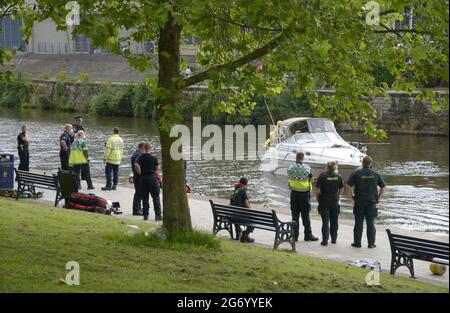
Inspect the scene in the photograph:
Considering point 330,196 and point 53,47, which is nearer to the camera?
point 330,196

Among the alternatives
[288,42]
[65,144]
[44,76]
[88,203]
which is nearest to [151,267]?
[288,42]

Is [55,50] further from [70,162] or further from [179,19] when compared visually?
[179,19]

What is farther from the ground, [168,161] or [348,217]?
[168,161]

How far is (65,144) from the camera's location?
23.0 m

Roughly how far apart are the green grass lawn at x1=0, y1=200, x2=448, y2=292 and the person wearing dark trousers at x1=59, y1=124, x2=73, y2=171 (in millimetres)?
7860

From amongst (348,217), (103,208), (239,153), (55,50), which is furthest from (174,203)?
(55,50)

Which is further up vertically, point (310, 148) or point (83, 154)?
point (83, 154)

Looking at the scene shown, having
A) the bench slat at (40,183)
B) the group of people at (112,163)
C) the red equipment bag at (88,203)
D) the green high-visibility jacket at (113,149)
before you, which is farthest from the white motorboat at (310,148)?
the red equipment bag at (88,203)

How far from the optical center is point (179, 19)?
10.4 metres

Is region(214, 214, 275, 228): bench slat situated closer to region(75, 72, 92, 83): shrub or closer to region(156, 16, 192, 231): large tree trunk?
region(156, 16, 192, 231): large tree trunk

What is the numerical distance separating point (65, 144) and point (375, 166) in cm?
1485

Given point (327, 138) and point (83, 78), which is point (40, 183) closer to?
point (327, 138)
